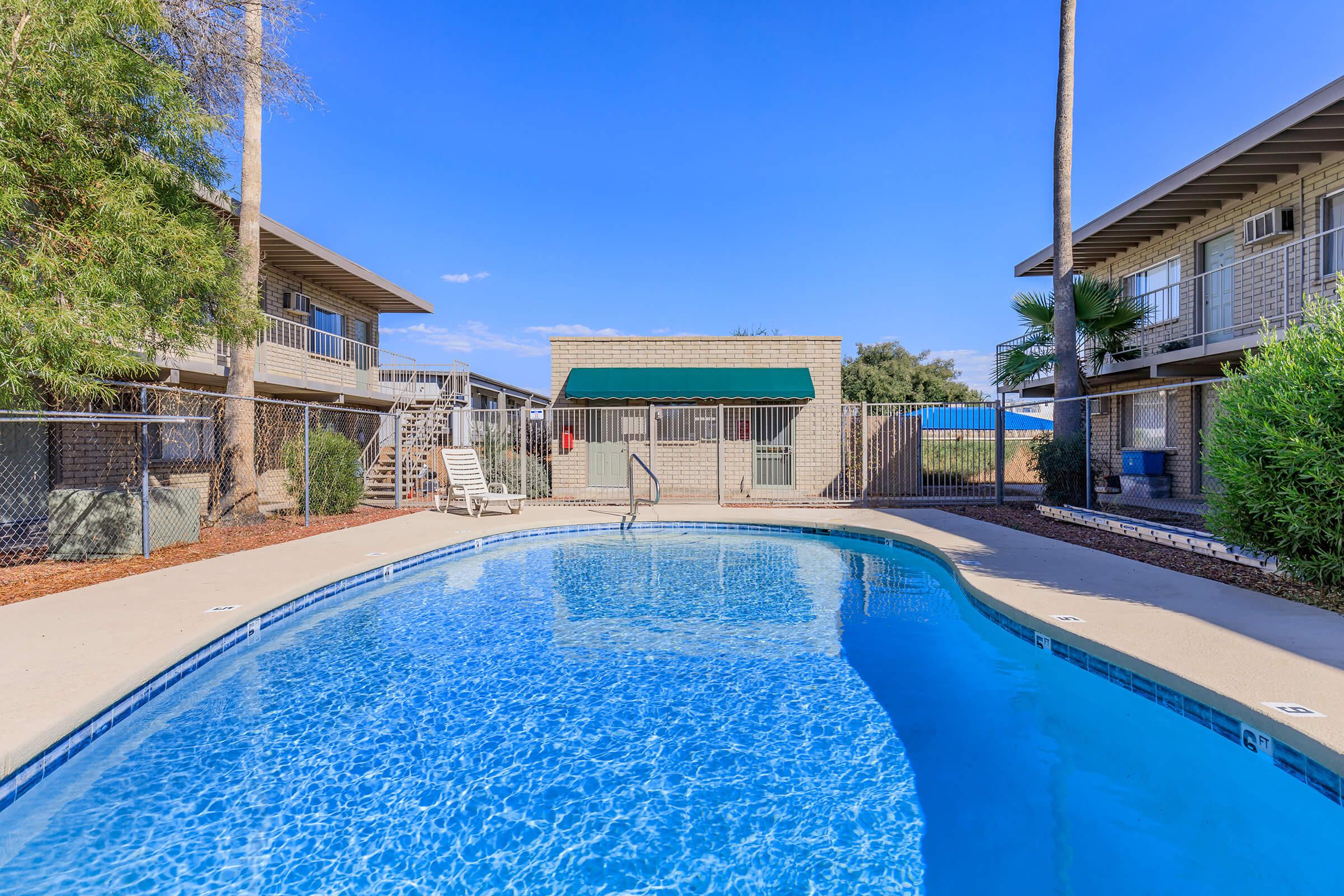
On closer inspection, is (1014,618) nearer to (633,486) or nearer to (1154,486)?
(633,486)

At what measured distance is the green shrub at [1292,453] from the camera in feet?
16.5

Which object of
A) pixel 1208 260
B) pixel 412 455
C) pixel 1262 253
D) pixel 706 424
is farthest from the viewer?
pixel 706 424

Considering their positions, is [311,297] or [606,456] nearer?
[606,456]

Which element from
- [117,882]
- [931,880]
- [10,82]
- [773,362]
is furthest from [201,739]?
[773,362]

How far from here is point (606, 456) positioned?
55.4 feet

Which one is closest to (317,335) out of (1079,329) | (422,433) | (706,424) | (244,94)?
(422,433)

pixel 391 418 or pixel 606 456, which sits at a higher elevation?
pixel 391 418

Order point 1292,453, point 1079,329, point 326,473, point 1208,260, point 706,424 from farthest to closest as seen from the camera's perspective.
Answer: point 706,424 → point 1079,329 → point 1208,260 → point 326,473 → point 1292,453

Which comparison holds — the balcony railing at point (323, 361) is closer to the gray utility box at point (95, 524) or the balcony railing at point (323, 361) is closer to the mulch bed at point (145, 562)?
the mulch bed at point (145, 562)

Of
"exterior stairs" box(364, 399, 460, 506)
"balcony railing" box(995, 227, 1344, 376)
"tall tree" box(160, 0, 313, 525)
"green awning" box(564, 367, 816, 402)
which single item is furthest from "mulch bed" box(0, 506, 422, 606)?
"balcony railing" box(995, 227, 1344, 376)

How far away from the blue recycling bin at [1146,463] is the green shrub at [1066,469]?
303 cm

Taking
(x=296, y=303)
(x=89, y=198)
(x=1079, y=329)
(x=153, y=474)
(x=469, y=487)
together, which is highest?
(x=296, y=303)

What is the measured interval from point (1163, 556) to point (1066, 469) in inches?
195

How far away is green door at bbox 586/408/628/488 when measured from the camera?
16891mm
